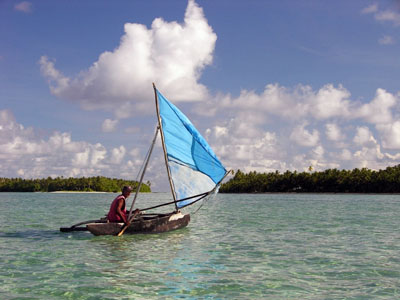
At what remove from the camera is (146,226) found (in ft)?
71.3

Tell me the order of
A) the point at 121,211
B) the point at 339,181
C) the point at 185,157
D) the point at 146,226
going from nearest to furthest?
the point at 121,211, the point at 146,226, the point at 185,157, the point at 339,181

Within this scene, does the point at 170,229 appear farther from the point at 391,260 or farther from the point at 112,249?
the point at 391,260

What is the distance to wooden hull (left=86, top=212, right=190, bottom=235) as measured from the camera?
2070cm

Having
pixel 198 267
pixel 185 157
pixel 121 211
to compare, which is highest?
pixel 185 157

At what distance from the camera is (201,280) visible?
492 inches

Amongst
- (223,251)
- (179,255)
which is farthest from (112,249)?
(223,251)

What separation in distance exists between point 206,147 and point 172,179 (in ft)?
8.26

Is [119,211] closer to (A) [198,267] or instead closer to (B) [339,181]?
(A) [198,267]

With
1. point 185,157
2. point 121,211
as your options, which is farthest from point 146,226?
point 185,157

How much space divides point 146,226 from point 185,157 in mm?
4157

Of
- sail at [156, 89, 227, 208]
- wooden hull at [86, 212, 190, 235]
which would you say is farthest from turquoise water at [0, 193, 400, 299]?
sail at [156, 89, 227, 208]

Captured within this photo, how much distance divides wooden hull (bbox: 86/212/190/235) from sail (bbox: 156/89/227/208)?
0.99 metres

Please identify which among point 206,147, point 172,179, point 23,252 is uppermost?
point 206,147

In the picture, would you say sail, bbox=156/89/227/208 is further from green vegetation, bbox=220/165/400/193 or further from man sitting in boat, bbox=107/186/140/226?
green vegetation, bbox=220/165/400/193
